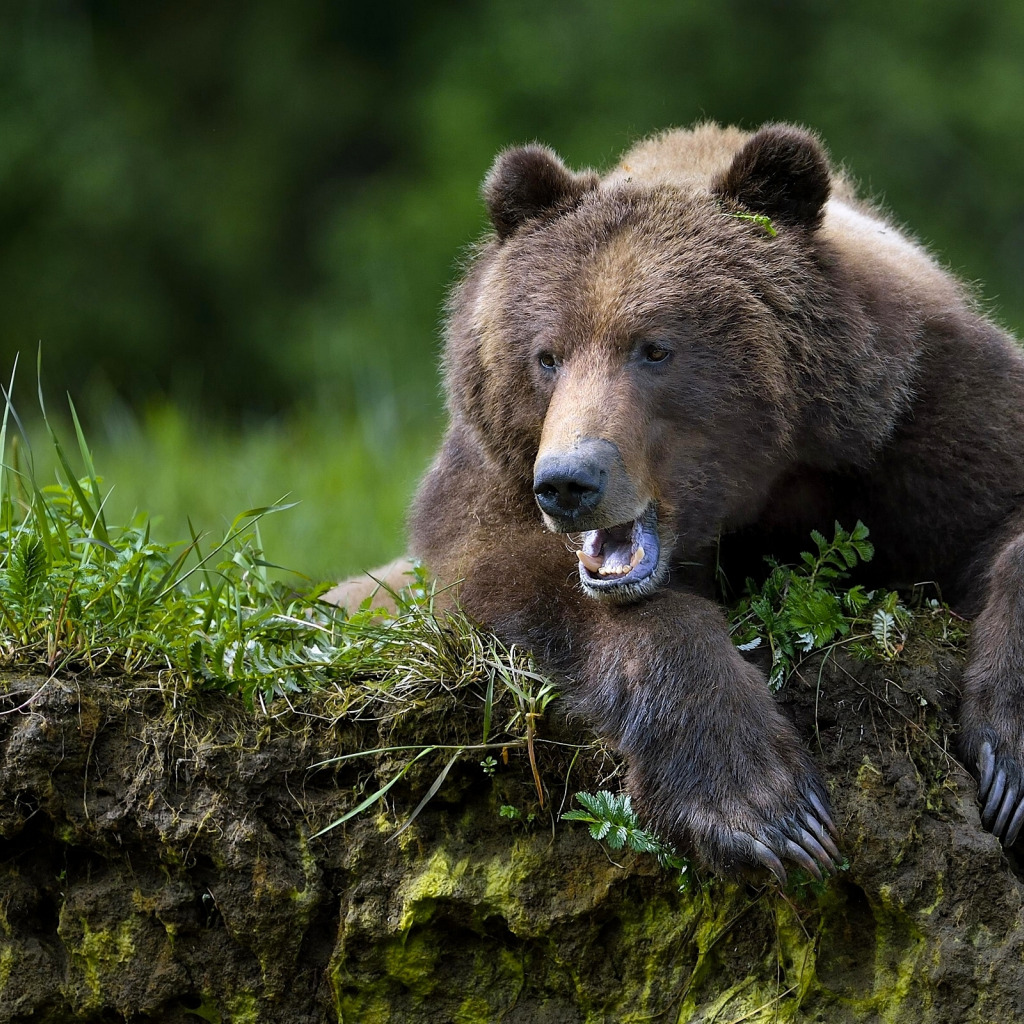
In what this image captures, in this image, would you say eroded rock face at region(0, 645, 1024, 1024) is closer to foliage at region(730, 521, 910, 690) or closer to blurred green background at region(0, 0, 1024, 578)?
foliage at region(730, 521, 910, 690)

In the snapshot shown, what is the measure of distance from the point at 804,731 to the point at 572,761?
1.75 ft

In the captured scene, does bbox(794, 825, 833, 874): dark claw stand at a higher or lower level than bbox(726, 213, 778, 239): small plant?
lower

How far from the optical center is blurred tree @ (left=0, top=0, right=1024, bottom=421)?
1397cm

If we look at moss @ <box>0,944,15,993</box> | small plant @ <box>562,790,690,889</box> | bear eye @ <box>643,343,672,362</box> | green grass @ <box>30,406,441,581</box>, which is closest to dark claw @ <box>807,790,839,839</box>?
small plant @ <box>562,790,690,889</box>

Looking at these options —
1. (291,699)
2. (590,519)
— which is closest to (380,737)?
(291,699)

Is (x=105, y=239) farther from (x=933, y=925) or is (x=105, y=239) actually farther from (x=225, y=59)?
(x=933, y=925)

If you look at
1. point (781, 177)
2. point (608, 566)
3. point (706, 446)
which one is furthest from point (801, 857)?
point (781, 177)

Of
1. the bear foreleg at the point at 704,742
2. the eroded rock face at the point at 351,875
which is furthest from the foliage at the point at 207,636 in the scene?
the bear foreleg at the point at 704,742

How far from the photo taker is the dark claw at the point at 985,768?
326 centimetres

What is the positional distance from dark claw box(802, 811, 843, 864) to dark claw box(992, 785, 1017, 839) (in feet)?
1.36

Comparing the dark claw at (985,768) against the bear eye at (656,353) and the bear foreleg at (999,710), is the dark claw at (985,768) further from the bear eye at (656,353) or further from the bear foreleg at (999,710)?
the bear eye at (656,353)

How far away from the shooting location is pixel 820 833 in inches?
121

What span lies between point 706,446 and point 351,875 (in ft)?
4.39

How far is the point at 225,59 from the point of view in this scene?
16297mm
